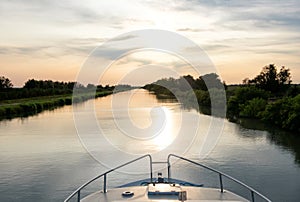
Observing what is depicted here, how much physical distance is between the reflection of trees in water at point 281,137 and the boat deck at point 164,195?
8058mm

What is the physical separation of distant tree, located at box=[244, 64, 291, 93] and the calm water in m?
20.3

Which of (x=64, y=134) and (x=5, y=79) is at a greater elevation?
(x=5, y=79)

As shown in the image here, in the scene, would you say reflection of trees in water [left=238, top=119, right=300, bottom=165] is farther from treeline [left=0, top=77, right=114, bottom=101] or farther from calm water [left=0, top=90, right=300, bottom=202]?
treeline [left=0, top=77, right=114, bottom=101]

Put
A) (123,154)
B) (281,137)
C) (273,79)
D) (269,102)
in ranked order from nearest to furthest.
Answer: (123,154)
(281,137)
(269,102)
(273,79)

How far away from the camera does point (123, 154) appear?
40.5 ft

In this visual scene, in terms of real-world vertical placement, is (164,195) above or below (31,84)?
below

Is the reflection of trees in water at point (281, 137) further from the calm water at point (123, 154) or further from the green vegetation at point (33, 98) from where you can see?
the green vegetation at point (33, 98)

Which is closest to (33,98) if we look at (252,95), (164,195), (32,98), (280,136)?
(32,98)

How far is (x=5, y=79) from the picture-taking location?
50062 mm

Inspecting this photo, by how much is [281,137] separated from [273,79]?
77.6ft

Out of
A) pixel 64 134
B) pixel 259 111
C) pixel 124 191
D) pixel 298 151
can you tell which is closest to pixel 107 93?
pixel 259 111

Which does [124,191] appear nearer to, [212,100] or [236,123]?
[236,123]

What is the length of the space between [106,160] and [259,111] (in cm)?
1501

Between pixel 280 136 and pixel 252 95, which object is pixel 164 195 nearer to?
pixel 280 136
